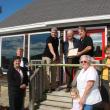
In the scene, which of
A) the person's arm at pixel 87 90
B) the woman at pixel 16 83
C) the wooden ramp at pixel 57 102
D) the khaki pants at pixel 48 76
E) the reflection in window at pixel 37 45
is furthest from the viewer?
the reflection in window at pixel 37 45

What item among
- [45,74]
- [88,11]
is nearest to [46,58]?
[45,74]

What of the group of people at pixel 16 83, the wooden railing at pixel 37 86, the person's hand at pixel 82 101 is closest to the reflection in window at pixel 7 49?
the wooden railing at pixel 37 86

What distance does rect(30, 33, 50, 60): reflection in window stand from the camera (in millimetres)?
16202

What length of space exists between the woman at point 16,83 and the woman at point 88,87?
2.60 metres

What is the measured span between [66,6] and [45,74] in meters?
6.02

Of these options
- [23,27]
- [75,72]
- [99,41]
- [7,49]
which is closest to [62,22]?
[99,41]

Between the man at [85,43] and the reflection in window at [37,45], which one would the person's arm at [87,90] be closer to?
the man at [85,43]

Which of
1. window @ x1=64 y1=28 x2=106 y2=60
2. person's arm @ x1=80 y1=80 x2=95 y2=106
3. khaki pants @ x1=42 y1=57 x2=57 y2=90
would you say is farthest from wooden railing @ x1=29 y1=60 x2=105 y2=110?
person's arm @ x1=80 y1=80 x2=95 y2=106

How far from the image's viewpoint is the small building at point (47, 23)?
45.8 ft

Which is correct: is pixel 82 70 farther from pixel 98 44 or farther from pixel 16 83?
pixel 98 44

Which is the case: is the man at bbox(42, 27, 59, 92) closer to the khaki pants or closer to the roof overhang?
the khaki pants

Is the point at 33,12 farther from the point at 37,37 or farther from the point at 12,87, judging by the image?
the point at 12,87

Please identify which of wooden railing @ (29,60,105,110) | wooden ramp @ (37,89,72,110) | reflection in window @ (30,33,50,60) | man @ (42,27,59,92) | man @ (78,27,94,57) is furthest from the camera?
reflection in window @ (30,33,50,60)

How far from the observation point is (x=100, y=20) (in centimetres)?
1362
